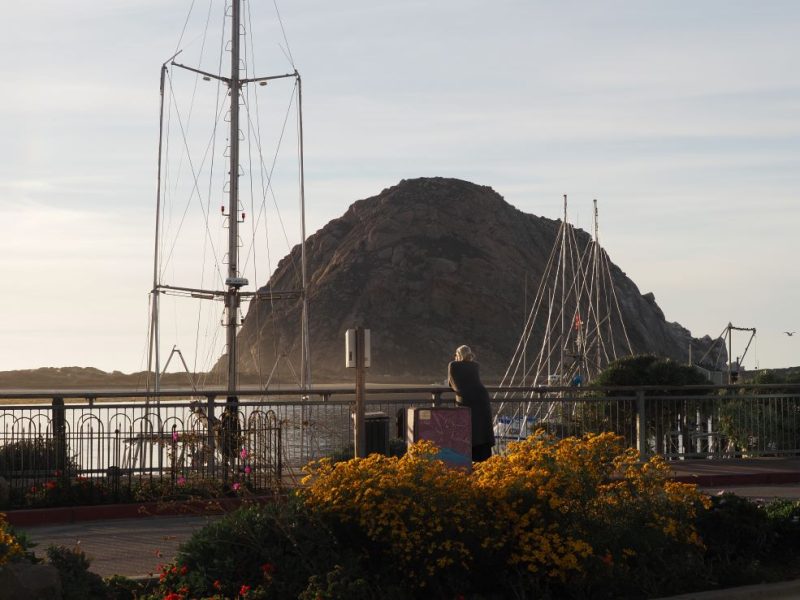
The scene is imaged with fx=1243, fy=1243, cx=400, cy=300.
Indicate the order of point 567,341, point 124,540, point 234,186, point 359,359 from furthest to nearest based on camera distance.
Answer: point 567,341 → point 234,186 → point 124,540 → point 359,359

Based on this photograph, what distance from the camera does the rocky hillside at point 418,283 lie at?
6127 inches

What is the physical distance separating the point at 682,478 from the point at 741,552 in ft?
29.9

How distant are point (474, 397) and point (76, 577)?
8.07m

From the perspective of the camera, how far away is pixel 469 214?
185625 millimetres

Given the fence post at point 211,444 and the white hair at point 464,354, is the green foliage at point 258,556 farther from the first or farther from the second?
the fence post at point 211,444

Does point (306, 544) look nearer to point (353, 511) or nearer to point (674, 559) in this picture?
point (353, 511)

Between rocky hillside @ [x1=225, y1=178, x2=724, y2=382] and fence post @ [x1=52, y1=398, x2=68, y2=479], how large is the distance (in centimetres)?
12258

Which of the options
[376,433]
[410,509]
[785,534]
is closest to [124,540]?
[376,433]

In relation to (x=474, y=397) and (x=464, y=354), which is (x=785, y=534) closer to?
(x=474, y=397)

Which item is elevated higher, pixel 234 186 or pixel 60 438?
pixel 234 186

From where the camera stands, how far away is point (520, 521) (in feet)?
32.4

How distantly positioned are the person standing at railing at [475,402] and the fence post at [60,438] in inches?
219

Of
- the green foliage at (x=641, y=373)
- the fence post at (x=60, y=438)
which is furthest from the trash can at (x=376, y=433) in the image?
the green foliage at (x=641, y=373)

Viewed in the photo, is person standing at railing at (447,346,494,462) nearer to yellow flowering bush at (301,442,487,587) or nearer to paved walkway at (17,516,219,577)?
A: paved walkway at (17,516,219,577)
